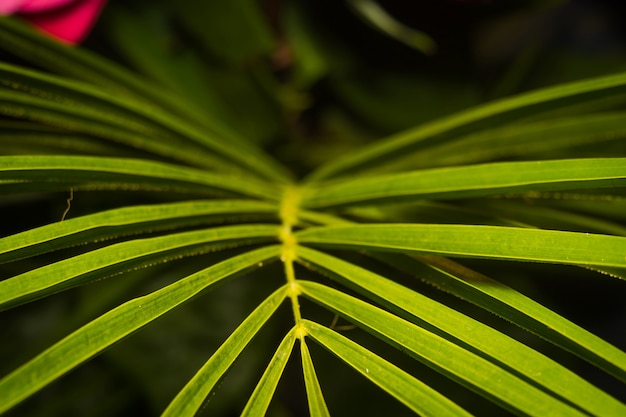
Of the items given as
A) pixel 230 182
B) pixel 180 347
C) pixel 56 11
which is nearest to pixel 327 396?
pixel 180 347

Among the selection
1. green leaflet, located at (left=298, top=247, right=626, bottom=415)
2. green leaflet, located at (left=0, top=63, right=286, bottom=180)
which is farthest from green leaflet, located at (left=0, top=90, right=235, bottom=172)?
green leaflet, located at (left=298, top=247, right=626, bottom=415)

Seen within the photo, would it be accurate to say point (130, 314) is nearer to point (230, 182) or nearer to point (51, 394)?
point (230, 182)

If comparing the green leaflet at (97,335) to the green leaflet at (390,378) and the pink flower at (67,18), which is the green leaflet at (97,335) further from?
the pink flower at (67,18)

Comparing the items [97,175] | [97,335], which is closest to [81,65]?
[97,175]

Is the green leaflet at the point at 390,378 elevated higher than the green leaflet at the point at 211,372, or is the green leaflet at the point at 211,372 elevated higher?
the green leaflet at the point at 390,378

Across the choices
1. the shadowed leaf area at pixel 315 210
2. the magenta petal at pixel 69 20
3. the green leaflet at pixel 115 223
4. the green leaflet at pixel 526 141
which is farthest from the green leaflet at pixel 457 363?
the magenta petal at pixel 69 20
